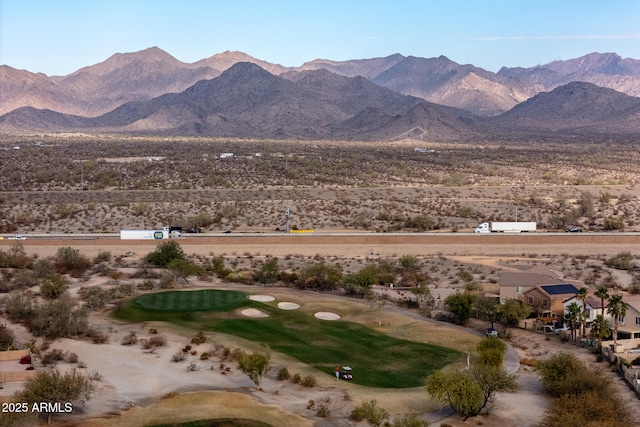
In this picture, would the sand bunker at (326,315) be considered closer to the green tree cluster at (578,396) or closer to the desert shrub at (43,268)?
the green tree cluster at (578,396)

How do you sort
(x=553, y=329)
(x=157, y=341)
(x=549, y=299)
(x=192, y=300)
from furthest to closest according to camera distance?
(x=192, y=300) < (x=549, y=299) < (x=553, y=329) < (x=157, y=341)

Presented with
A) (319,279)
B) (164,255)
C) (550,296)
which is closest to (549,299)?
(550,296)

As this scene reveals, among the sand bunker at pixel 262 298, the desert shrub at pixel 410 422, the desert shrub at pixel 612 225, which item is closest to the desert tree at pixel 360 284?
the sand bunker at pixel 262 298

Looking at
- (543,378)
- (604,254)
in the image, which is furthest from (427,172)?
(543,378)

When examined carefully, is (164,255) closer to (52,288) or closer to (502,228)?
(52,288)

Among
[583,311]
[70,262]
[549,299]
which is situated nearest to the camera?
[583,311]

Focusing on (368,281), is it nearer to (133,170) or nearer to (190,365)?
(190,365)
